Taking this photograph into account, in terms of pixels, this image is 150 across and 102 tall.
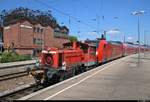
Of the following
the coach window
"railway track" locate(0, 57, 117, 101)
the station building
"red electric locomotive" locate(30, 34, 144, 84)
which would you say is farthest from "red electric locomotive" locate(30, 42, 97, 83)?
the station building

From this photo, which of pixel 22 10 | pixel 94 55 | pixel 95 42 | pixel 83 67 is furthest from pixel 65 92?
pixel 22 10

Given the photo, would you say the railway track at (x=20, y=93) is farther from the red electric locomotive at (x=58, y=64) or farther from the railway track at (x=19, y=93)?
the red electric locomotive at (x=58, y=64)

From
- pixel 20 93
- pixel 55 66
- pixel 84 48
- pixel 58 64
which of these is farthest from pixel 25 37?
pixel 20 93

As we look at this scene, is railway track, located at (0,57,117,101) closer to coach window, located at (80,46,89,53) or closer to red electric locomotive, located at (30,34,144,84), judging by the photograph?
red electric locomotive, located at (30,34,144,84)

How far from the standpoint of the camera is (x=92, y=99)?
11.8m

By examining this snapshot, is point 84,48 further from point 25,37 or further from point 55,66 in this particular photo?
point 25,37

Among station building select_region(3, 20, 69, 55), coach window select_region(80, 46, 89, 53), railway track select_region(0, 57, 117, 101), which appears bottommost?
railway track select_region(0, 57, 117, 101)

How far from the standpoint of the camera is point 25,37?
249 ft

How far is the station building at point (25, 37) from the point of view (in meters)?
73.6

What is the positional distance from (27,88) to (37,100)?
753cm

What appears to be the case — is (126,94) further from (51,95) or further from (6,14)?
(6,14)

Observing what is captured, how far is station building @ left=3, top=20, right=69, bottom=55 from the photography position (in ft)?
242

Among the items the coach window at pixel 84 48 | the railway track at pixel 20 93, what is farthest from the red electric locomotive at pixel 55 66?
the coach window at pixel 84 48

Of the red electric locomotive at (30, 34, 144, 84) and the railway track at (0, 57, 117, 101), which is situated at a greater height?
the red electric locomotive at (30, 34, 144, 84)
